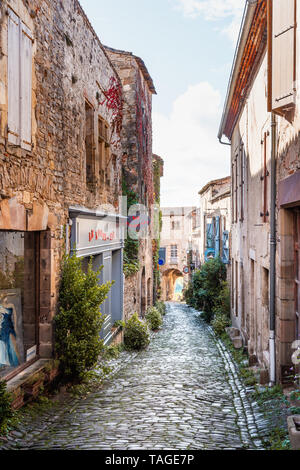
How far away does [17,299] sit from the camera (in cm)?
609

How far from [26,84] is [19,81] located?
0.26 metres

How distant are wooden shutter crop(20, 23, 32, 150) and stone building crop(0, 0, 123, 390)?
0.01 meters

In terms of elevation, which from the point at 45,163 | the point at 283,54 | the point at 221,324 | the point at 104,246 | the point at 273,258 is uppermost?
the point at 283,54

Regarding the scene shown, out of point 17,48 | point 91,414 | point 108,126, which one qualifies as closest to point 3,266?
point 91,414

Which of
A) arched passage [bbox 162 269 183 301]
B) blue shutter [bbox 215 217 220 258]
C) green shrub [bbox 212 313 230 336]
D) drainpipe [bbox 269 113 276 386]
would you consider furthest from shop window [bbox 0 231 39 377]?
arched passage [bbox 162 269 183 301]

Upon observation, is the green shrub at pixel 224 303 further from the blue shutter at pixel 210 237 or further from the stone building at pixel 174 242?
the stone building at pixel 174 242

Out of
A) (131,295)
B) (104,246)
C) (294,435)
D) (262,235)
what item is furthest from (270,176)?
(131,295)

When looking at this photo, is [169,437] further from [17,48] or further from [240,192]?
[240,192]

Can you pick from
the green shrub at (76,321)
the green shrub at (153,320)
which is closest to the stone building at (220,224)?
the green shrub at (153,320)

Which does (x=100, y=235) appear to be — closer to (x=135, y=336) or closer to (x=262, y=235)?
(x=135, y=336)

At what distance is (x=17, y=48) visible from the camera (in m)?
5.40

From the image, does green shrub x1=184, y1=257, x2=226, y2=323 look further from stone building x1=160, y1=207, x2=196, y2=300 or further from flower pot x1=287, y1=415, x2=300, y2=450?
stone building x1=160, y1=207, x2=196, y2=300

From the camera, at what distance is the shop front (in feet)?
26.9

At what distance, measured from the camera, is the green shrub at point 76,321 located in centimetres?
686
